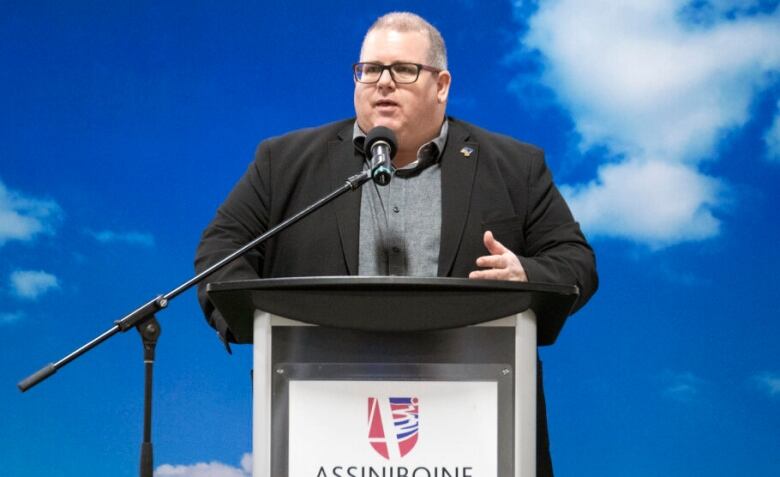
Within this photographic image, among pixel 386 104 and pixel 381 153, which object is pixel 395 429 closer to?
pixel 381 153

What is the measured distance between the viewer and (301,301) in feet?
4.75

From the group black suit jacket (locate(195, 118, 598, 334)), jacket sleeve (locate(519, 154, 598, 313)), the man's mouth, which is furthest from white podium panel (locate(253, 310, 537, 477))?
the man's mouth

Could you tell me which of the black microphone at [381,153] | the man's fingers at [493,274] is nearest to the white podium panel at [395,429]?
the man's fingers at [493,274]

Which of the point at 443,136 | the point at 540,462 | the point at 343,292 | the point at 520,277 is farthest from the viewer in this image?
the point at 443,136

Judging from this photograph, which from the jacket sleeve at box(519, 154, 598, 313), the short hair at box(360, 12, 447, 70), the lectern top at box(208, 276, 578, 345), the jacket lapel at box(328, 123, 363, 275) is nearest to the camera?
the lectern top at box(208, 276, 578, 345)

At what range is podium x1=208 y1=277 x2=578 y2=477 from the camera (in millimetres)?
1448

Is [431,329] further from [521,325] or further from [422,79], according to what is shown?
[422,79]

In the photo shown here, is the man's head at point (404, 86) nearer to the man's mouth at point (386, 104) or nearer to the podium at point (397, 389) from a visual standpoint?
the man's mouth at point (386, 104)

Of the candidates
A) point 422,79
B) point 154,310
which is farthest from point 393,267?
point 154,310

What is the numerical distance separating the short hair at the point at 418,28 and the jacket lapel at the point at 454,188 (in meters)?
0.16

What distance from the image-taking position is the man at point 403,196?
2188 millimetres

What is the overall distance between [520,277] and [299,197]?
70cm

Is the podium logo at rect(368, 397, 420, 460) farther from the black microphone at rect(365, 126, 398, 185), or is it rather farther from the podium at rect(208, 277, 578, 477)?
the black microphone at rect(365, 126, 398, 185)

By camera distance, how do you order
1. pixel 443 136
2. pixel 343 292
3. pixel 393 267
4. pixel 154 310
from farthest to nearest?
pixel 443 136 → pixel 393 267 → pixel 154 310 → pixel 343 292
